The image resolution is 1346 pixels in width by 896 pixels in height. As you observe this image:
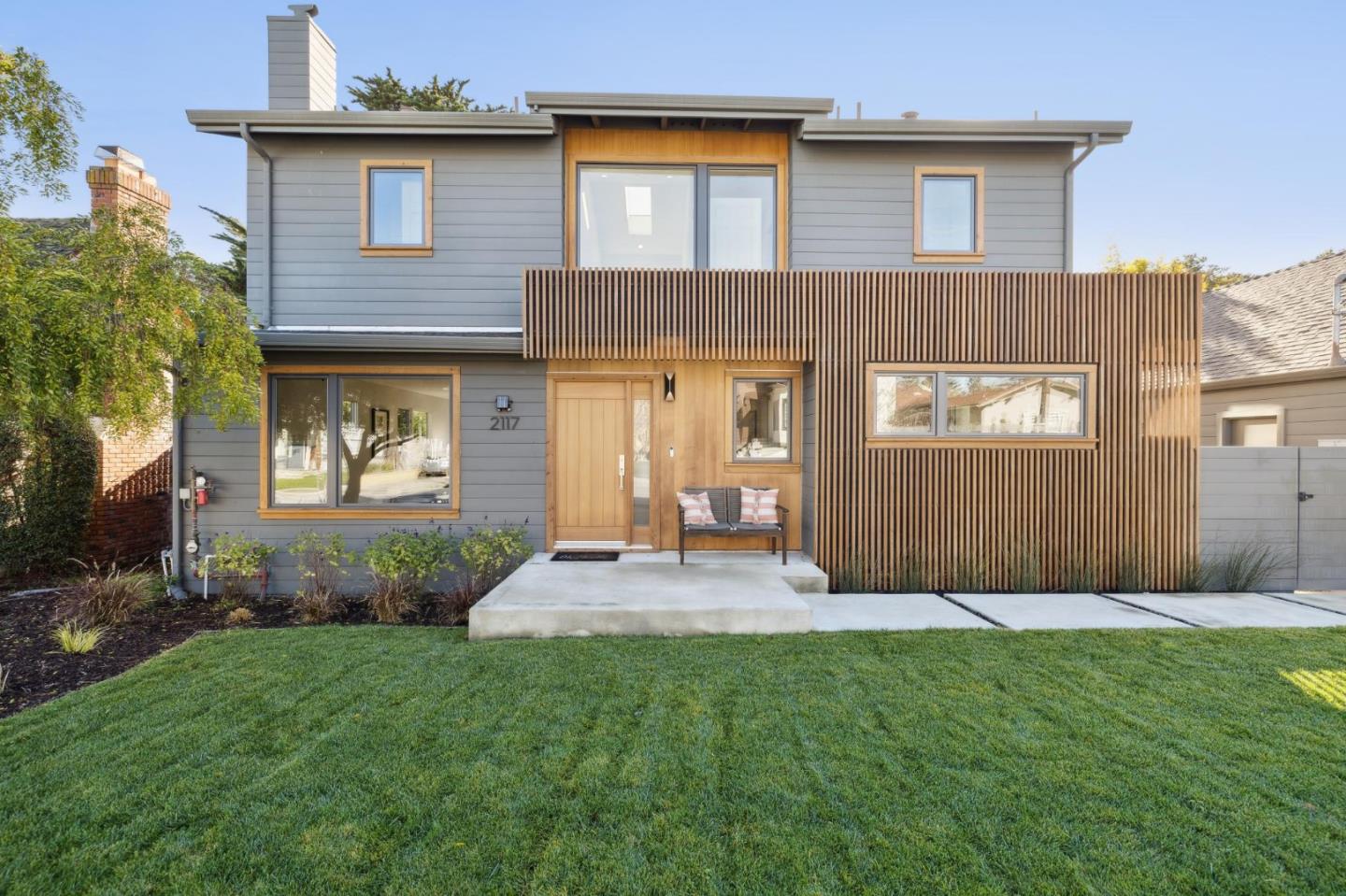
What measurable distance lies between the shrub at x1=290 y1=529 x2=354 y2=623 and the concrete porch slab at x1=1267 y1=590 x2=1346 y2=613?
10.0m

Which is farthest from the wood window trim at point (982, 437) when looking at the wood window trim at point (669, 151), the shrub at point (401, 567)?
the shrub at point (401, 567)

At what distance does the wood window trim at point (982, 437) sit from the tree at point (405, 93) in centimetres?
1636

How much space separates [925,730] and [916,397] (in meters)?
4.37

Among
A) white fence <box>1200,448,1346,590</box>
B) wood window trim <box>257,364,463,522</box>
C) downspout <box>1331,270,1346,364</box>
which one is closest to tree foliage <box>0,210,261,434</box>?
wood window trim <box>257,364,463,522</box>

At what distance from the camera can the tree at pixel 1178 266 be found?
23875 mm

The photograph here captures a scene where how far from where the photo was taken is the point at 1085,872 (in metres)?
2.32

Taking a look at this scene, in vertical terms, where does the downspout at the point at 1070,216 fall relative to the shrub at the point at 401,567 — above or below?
above

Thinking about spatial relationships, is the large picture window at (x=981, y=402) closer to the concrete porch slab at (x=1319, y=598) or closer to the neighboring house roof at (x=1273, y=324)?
the concrete porch slab at (x=1319, y=598)

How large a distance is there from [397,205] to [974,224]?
7.42 metres

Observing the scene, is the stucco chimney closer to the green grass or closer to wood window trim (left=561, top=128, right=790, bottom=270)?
wood window trim (left=561, top=128, right=790, bottom=270)

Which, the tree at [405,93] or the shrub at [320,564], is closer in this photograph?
the shrub at [320,564]

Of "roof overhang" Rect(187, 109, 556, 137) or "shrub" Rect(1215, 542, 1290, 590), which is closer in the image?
"shrub" Rect(1215, 542, 1290, 590)

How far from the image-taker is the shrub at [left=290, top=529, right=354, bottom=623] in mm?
6406

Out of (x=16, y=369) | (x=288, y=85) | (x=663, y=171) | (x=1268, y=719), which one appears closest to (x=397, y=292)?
(x=288, y=85)
